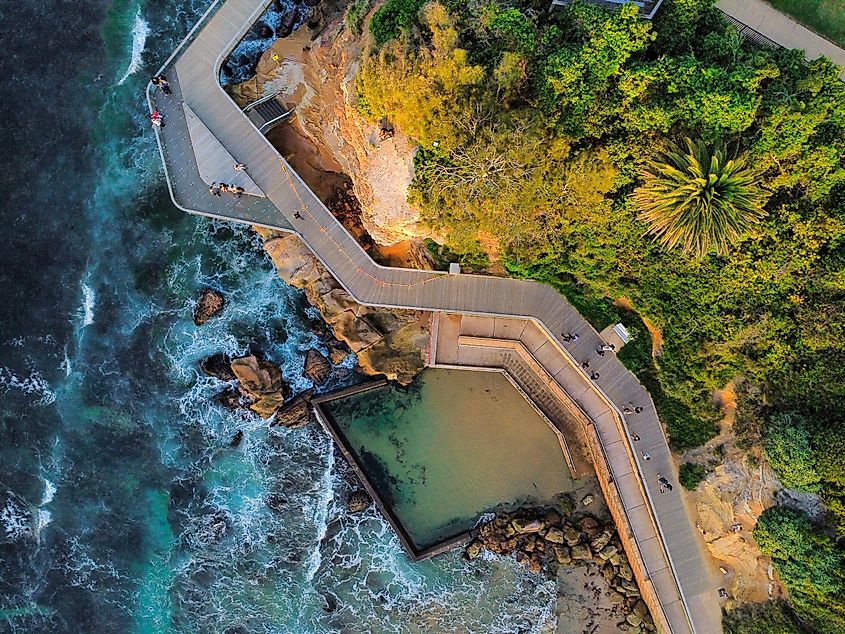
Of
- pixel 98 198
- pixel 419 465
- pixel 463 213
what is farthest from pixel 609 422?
pixel 98 198

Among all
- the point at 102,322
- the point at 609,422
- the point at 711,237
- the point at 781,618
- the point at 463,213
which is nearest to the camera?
the point at 711,237

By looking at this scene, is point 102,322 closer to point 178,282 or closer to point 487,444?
point 178,282

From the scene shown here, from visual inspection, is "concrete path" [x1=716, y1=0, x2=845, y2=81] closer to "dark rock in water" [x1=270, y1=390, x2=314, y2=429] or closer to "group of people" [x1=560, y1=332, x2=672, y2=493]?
"group of people" [x1=560, y1=332, x2=672, y2=493]

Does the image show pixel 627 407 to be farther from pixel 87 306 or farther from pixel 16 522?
pixel 16 522

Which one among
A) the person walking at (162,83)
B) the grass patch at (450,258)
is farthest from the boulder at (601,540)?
the person walking at (162,83)

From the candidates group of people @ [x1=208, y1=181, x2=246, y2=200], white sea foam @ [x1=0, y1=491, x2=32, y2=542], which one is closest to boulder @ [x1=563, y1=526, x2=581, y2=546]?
group of people @ [x1=208, y1=181, x2=246, y2=200]

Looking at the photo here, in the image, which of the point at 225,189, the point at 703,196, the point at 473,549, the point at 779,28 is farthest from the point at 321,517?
the point at 779,28
